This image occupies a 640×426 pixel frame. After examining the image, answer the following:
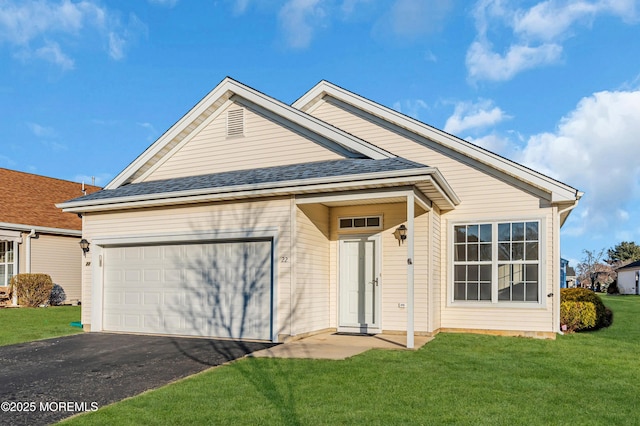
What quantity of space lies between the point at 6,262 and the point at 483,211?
1886cm

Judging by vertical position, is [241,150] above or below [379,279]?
above

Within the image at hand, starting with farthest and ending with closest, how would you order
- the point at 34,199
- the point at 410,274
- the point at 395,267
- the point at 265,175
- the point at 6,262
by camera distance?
the point at 34,199, the point at 6,262, the point at 395,267, the point at 265,175, the point at 410,274

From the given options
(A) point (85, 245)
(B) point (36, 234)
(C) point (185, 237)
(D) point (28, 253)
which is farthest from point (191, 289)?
(B) point (36, 234)

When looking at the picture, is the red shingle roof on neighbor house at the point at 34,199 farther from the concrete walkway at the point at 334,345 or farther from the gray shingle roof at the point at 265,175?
the concrete walkway at the point at 334,345

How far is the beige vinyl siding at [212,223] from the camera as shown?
1026 cm

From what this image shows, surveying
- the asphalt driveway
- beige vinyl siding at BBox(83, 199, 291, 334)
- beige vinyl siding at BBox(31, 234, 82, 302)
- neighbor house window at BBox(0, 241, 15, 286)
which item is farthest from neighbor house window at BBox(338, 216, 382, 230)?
neighbor house window at BBox(0, 241, 15, 286)

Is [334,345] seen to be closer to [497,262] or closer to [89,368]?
[89,368]

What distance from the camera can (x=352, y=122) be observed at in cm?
1384

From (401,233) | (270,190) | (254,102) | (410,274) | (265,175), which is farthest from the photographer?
(254,102)

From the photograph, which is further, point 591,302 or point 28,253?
point 28,253

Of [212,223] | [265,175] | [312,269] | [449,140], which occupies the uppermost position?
[449,140]

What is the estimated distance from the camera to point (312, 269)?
1112cm

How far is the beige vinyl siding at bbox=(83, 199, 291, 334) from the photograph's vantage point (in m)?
10.3

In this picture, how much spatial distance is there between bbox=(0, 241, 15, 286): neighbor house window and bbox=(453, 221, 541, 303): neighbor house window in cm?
1782
